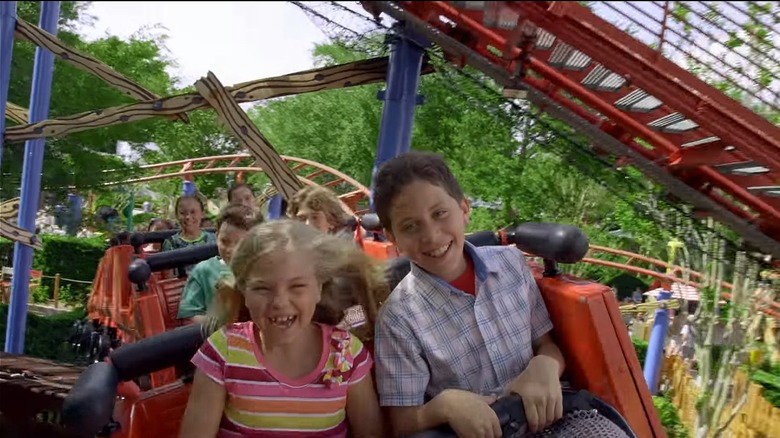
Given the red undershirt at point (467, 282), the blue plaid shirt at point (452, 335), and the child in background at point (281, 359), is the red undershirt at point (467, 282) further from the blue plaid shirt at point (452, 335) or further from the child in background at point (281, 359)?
the child in background at point (281, 359)

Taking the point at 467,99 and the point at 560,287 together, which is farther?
the point at 467,99

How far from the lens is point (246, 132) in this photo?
3.18m

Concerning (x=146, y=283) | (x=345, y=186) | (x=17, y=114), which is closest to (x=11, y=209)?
(x=17, y=114)

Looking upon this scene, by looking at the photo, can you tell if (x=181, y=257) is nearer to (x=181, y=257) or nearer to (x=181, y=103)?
(x=181, y=257)

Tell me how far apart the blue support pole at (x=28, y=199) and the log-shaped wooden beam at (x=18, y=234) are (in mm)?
301

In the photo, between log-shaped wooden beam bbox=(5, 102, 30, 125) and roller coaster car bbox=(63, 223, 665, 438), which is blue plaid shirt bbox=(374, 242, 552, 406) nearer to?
roller coaster car bbox=(63, 223, 665, 438)

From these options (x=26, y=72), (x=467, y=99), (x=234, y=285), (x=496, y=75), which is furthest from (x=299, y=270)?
(x=26, y=72)

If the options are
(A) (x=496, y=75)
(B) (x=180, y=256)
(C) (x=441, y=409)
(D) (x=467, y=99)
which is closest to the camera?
(C) (x=441, y=409)

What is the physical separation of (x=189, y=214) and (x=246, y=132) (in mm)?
635

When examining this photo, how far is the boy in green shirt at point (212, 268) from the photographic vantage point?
7.32 feet

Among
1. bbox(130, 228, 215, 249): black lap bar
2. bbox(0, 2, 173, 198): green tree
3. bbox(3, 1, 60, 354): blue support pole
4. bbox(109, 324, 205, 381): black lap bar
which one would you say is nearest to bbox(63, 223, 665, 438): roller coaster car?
bbox(109, 324, 205, 381): black lap bar

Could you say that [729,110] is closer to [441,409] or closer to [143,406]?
[441,409]

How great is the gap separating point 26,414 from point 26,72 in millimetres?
4120

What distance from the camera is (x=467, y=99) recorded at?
381cm
